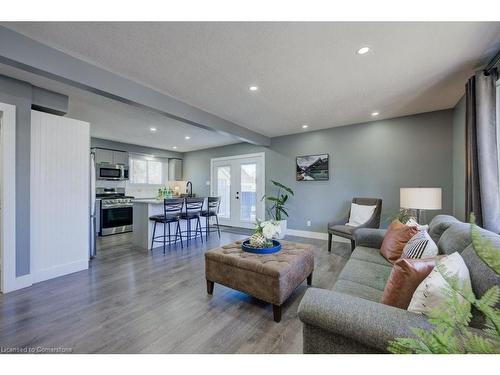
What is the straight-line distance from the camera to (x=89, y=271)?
301 centimetres

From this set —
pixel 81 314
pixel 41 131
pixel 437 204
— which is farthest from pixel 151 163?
pixel 437 204

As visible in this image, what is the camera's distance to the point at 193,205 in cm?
450

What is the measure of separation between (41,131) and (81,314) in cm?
226

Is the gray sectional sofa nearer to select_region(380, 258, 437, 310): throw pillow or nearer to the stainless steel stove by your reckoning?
select_region(380, 258, 437, 310): throw pillow

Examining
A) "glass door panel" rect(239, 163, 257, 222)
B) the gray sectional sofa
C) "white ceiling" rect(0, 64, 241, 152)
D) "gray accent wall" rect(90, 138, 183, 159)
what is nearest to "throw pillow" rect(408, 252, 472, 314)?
the gray sectional sofa

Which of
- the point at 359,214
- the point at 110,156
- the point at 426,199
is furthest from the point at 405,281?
the point at 110,156

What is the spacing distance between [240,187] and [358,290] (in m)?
5.02

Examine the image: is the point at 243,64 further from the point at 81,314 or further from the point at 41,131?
the point at 81,314

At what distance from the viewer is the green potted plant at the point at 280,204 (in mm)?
5133

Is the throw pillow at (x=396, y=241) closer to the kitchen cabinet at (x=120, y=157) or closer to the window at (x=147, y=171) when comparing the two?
the kitchen cabinet at (x=120, y=157)

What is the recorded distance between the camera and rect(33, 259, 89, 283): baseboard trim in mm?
2656

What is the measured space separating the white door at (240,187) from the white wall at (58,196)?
382 cm

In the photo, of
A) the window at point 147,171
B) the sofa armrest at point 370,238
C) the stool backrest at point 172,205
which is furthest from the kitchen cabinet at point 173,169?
the sofa armrest at point 370,238

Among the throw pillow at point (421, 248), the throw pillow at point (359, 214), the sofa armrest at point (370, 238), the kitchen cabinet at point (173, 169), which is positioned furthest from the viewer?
the kitchen cabinet at point (173, 169)
